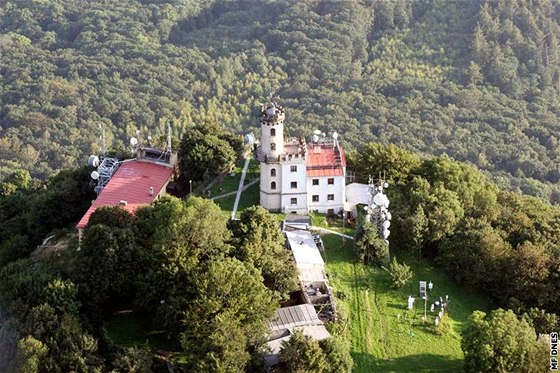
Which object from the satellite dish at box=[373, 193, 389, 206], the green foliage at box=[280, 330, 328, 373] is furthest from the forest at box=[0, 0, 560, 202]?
the green foliage at box=[280, 330, 328, 373]

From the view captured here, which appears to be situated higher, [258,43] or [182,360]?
[258,43]

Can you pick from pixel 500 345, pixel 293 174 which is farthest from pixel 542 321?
pixel 293 174

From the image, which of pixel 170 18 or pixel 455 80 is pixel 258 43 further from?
pixel 455 80

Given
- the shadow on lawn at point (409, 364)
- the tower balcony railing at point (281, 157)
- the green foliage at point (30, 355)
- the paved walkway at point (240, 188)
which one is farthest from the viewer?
the paved walkway at point (240, 188)

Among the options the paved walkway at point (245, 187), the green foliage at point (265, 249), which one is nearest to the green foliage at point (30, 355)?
the green foliage at point (265, 249)

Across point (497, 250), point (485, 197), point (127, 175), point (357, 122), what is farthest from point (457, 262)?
point (357, 122)

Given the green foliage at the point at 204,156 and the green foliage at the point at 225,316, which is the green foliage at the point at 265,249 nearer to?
the green foliage at the point at 225,316
